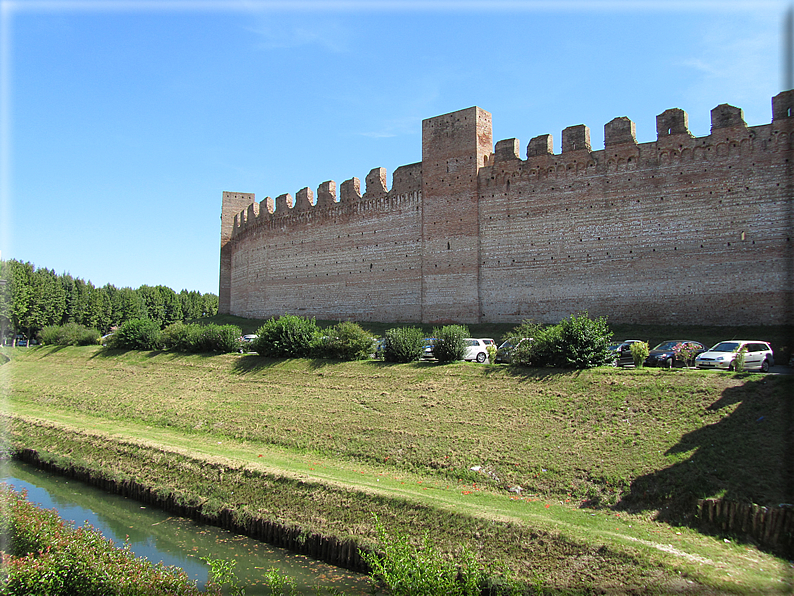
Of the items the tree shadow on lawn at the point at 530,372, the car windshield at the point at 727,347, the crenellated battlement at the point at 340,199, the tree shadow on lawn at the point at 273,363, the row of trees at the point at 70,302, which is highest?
the crenellated battlement at the point at 340,199

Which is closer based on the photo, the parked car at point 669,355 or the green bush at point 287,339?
the parked car at point 669,355

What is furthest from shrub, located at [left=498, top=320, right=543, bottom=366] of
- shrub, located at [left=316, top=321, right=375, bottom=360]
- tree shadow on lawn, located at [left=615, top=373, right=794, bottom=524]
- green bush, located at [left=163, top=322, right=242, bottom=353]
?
green bush, located at [left=163, top=322, right=242, bottom=353]

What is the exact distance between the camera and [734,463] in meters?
10.2

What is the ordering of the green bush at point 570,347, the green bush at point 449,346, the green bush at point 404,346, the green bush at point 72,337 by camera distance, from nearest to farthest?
the green bush at point 570,347 → the green bush at point 449,346 → the green bush at point 404,346 → the green bush at point 72,337

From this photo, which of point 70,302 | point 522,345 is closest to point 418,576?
point 522,345

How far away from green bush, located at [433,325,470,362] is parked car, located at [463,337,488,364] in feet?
3.45

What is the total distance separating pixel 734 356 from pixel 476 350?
8.30 m

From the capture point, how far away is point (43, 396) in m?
25.5

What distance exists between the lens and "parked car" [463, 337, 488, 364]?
793 inches

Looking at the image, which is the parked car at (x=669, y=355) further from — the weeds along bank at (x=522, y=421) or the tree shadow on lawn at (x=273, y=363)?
the tree shadow on lawn at (x=273, y=363)

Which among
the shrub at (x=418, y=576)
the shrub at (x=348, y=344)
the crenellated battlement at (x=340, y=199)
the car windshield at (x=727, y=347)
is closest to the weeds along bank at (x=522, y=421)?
the shrub at (x=348, y=344)

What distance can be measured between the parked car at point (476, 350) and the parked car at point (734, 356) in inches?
286

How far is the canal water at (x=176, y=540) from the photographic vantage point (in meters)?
9.98

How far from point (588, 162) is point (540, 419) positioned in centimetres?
1531
